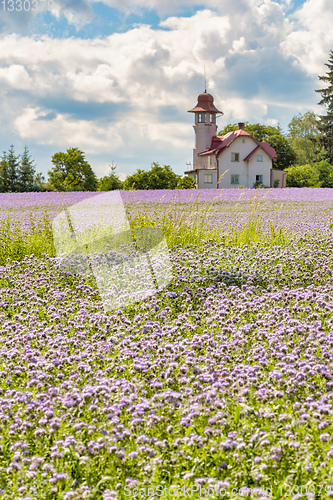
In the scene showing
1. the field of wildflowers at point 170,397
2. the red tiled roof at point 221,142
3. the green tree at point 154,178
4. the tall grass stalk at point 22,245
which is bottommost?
the field of wildflowers at point 170,397

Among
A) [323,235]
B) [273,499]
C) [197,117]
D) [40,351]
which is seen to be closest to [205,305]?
[40,351]

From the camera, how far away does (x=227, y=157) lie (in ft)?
183

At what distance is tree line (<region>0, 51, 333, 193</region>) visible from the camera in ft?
156

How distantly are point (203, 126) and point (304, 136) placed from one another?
80.9 ft

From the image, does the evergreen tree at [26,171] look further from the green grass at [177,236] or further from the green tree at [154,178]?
the green grass at [177,236]

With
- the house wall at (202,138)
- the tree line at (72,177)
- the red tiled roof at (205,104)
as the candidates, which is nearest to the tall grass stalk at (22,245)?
the tree line at (72,177)

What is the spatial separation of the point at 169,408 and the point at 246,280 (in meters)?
4.15

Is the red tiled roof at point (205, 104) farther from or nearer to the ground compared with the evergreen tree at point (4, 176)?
farther from the ground

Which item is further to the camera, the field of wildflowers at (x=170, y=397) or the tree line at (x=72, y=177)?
the tree line at (x=72, y=177)

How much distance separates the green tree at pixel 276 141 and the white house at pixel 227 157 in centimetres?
711

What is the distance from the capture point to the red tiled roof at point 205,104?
189 feet

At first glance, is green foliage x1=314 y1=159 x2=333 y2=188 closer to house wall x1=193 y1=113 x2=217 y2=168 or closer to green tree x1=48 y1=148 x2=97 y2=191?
house wall x1=193 y1=113 x2=217 y2=168

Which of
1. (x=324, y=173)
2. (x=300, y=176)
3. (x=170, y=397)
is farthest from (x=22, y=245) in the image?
(x=300, y=176)

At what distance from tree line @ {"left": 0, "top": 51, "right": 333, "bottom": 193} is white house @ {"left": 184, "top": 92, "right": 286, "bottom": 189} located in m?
3.42
